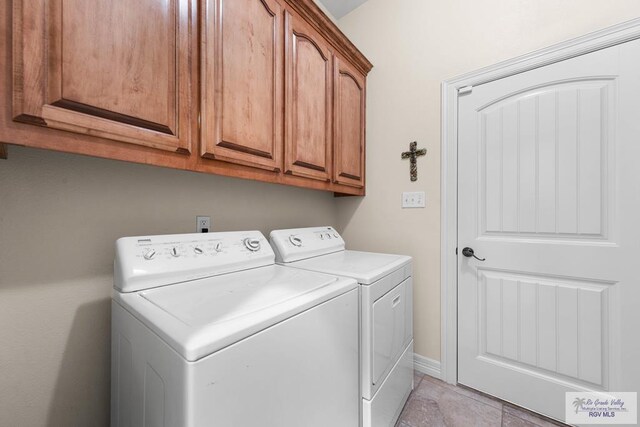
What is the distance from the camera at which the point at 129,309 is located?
802mm

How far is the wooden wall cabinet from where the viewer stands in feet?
2.17

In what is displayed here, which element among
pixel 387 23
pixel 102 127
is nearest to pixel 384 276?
pixel 102 127

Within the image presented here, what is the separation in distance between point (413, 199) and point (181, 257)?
1.54m

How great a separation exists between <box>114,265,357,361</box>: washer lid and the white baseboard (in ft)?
3.98

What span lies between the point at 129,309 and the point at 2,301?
17.5 inches

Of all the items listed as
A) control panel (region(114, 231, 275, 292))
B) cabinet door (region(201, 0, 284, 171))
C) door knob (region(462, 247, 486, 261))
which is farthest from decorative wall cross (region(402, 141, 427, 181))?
control panel (region(114, 231, 275, 292))

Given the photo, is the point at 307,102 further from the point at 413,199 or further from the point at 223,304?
the point at 223,304

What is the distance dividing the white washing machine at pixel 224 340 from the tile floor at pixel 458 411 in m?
0.63

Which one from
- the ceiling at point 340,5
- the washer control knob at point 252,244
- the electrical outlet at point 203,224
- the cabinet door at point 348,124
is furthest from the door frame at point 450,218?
the electrical outlet at point 203,224

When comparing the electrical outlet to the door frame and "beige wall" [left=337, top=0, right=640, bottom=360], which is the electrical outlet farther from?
the door frame

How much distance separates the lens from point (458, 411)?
1474 millimetres

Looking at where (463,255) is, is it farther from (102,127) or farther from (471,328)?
(102,127)

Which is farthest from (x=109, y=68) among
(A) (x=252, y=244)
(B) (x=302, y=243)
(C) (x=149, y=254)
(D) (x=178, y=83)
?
(B) (x=302, y=243)

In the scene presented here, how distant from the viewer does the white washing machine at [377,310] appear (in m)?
1.11
